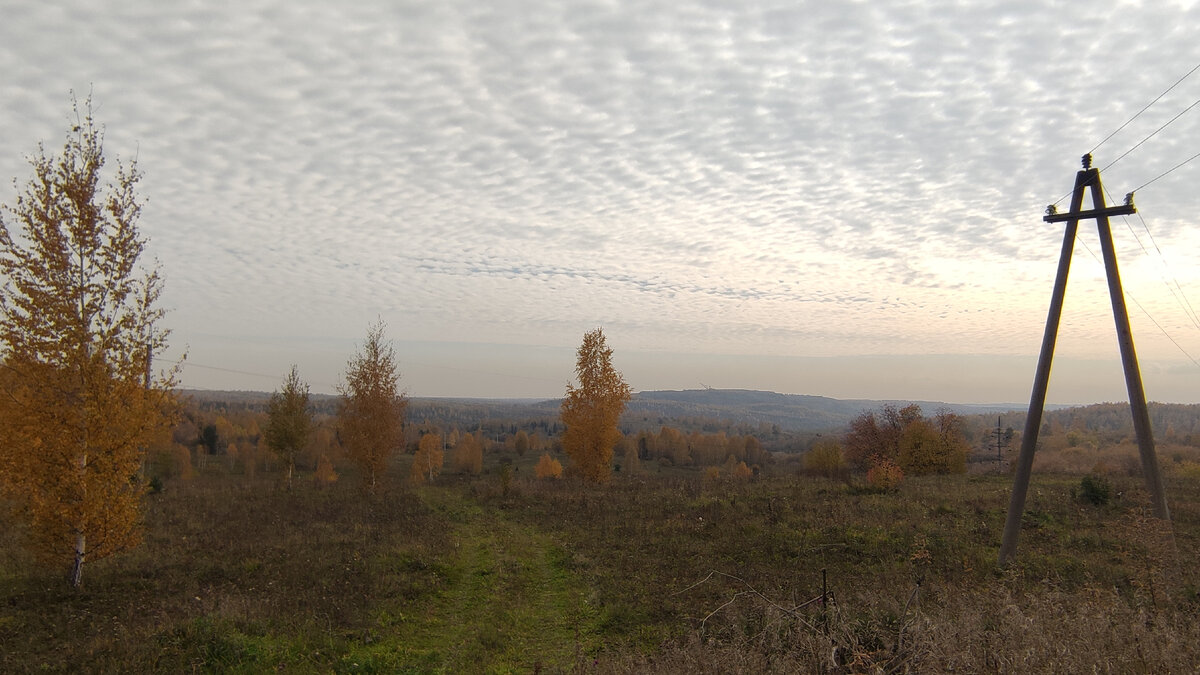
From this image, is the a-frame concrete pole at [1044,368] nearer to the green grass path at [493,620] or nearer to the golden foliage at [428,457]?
the green grass path at [493,620]

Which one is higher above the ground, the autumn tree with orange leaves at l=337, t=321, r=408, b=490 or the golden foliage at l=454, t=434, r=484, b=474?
the autumn tree with orange leaves at l=337, t=321, r=408, b=490

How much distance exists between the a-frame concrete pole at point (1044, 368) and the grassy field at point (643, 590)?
4.28 ft

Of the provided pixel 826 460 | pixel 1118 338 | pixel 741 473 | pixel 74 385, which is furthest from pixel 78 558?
pixel 741 473

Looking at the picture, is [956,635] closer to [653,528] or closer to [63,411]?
[653,528]

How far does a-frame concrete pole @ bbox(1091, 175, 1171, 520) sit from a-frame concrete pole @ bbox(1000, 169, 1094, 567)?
16.4 inches

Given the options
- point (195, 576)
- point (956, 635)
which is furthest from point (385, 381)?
point (956, 635)

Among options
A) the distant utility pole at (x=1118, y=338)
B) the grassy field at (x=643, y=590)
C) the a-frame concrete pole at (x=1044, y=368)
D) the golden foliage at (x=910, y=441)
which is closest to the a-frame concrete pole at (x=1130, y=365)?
the distant utility pole at (x=1118, y=338)

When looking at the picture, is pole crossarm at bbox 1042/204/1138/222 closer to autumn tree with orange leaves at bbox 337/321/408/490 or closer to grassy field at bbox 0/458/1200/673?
grassy field at bbox 0/458/1200/673

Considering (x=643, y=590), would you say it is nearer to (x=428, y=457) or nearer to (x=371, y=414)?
(x=371, y=414)

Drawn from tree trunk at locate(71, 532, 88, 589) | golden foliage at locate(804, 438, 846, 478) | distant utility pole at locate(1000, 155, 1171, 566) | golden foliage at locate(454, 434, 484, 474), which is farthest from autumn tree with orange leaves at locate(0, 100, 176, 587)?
golden foliage at locate(454, 434, 484, 474)

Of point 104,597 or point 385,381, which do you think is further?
point 385,381

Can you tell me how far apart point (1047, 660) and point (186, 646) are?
35.8 ft

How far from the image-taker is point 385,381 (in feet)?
95.5

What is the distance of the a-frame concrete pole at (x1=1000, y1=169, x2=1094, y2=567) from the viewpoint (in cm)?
1103
